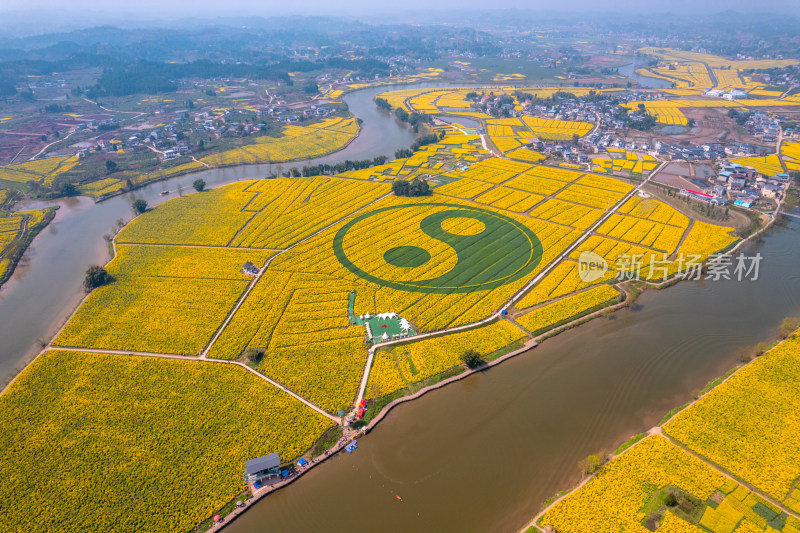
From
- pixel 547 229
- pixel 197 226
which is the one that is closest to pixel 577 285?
pixel 547 229

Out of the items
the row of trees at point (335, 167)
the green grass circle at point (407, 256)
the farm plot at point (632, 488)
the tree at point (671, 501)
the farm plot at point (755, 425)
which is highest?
the row of trees at point (335, 167)

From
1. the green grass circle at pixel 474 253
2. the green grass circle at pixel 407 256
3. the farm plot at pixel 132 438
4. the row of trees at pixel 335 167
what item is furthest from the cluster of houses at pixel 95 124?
the green grass circle at pixel 407 256

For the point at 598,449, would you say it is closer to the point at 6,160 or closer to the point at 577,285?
the point at 577,285

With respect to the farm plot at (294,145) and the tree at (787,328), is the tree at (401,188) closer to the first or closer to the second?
the farm plot at (294,145)

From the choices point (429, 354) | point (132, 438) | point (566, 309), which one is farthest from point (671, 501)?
point (132, 438)

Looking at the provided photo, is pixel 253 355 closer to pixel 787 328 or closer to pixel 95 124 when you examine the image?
pixel 787 328

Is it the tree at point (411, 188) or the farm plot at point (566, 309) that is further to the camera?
the tree at point (411, 188)

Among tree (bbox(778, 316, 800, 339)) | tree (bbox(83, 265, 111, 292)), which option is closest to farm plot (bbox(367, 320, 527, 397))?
tree (bbox(778, 316, 800, 339))

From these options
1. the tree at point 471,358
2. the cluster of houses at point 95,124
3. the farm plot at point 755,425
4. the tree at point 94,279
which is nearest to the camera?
the farm plot at point 755,425
